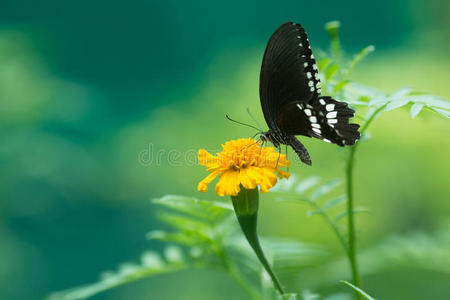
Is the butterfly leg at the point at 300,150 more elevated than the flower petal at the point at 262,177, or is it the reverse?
the butterfly leg at the point at 300,150

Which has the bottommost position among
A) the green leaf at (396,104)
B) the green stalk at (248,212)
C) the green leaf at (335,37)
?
the green stalk at (248,212)

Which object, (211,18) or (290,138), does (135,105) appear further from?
(290,138)

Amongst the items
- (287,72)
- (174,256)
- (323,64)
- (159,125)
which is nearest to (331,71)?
(323,64)

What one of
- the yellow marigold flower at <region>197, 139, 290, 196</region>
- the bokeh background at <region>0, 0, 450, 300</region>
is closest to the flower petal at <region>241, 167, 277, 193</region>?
the yellow marigold flower at <region>197, 139, 290, 196</region>

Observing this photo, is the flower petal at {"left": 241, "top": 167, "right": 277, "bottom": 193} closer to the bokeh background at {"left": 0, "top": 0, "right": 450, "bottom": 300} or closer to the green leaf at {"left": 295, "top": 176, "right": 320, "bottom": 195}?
the green leaf at {"left": 295, "top": 176, "right": 320, "bottom": 195}

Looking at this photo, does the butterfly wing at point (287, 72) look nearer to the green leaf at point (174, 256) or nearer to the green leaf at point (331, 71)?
the green leaf at point (331, 71)

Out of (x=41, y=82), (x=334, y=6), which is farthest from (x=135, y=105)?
A: (x=334, y=6)

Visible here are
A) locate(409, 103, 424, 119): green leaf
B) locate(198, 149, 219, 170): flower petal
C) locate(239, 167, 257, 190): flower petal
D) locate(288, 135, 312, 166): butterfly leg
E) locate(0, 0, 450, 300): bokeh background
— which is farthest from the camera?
locate(0, 0, 450, 300): bokeh background

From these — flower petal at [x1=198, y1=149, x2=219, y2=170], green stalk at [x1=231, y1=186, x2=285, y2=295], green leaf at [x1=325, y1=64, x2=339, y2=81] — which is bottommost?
green stalk at [x1=231, y1=186, x2=285, y2=295]

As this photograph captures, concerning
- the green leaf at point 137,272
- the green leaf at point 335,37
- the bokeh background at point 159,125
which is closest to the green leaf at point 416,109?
the green leaf at point 335,37
